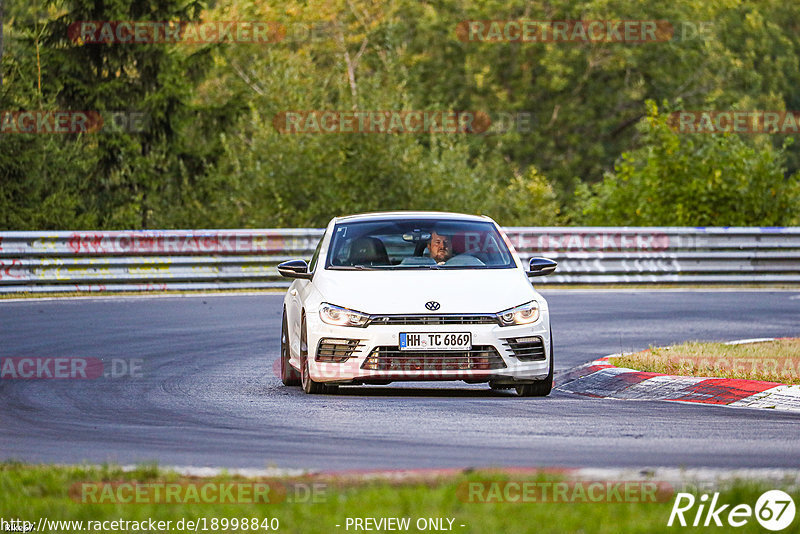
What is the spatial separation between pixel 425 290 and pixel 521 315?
77 centimetres

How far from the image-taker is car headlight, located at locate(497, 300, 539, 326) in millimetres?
11719

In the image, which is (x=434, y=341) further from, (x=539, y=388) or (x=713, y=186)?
(x=713, y=186)

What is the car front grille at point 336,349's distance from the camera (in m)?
11.7

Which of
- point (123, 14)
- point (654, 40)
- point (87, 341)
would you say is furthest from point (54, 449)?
point (654, 40)

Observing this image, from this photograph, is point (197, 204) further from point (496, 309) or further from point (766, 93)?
point (766, 93)

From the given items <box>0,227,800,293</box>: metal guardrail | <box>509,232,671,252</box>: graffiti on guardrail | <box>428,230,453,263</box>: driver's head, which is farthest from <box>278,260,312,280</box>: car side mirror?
<box>509,232,671,252</box>: graffiti on guardrail

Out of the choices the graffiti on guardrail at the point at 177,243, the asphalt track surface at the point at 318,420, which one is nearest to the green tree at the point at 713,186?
the graffiti on guardrail at the point at 177,243

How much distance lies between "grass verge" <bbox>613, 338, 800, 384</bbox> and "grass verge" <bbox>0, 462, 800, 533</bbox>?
5.78 m

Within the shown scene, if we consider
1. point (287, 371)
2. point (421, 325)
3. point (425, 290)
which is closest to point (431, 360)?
point (421, 325)

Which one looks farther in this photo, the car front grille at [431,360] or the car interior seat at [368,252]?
the car interior seat at [368,252]

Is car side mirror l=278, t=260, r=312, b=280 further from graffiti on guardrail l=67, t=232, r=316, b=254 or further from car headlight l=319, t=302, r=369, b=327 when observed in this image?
graffiti on guardrail l=67, t=232, r=316, b=254

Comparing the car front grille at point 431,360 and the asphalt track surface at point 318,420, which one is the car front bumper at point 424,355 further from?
the asphalt track surface at point 318,420

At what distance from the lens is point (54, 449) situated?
29.1 ft

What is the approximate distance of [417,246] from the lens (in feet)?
42.5
